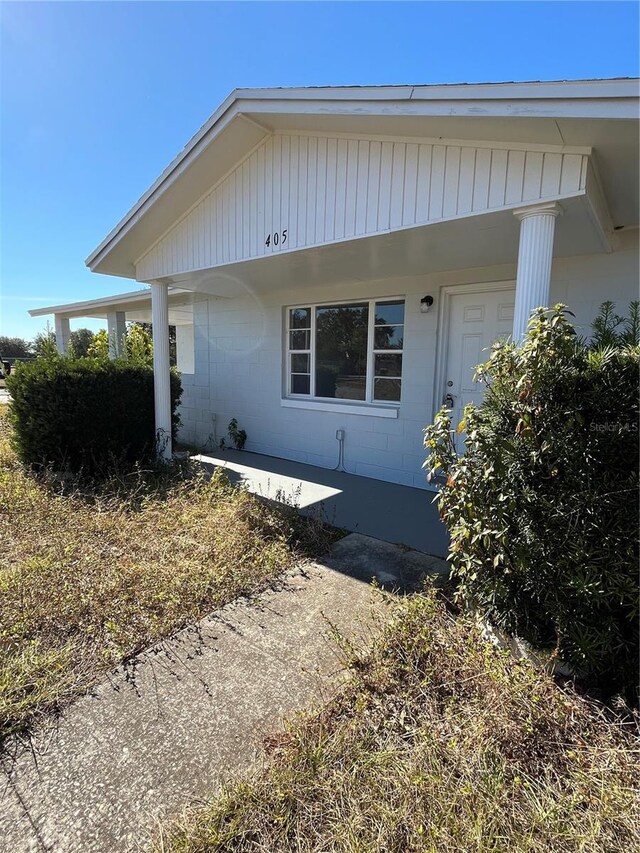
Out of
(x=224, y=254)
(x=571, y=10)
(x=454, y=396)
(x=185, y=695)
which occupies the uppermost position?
(x=571, y=10)

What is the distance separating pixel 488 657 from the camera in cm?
225

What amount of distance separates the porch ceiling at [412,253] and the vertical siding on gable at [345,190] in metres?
0.13

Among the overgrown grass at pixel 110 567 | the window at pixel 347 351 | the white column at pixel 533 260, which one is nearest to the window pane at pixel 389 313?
the window at pixel 347 351

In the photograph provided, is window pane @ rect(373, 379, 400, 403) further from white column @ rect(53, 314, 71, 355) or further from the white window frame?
white column @ rect(53, 314, 71, 355)

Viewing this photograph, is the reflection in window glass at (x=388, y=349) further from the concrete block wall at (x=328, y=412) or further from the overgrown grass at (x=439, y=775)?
the overgrown grass at (x=439, y=775)

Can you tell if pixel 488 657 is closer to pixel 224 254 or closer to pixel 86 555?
pixel 86 555

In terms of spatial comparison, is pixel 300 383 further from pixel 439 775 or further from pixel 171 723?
pixel 439 775

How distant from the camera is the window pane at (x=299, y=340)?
7016mm

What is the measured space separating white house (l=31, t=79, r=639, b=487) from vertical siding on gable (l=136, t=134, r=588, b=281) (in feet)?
0.05

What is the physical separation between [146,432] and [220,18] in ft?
16.7

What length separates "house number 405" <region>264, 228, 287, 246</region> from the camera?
4.59 m

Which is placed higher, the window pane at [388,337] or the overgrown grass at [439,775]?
the window pane at [388,337]

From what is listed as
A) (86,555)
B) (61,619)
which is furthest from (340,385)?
(61,619)

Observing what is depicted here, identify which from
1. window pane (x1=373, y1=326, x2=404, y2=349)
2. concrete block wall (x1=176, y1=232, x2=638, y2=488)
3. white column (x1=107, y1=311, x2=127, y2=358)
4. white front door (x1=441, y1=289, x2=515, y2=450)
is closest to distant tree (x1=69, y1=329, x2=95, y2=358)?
white column (x1=107, y1=311, x2=127, y2=358)
